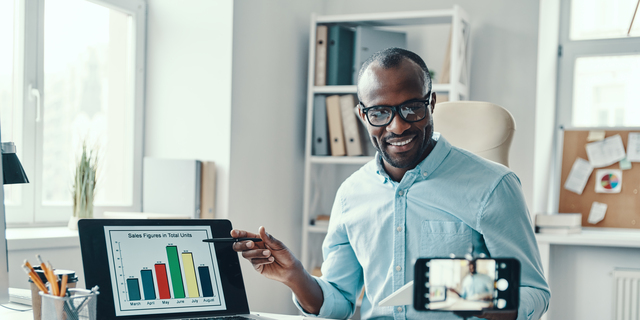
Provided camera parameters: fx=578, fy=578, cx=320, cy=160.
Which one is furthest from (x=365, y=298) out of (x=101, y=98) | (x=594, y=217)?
(x=594, y=217)

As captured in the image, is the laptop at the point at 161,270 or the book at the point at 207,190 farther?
the book at the point at 207,190

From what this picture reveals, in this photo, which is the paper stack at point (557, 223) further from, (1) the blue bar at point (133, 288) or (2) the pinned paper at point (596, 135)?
(1) the blue bar at point (133, 288)

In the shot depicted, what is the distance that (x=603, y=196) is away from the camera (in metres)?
2.84

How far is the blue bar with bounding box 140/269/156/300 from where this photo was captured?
102 centimetres

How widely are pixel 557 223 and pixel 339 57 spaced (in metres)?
1.25

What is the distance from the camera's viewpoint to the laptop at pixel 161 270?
100cm

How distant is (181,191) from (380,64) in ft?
4.10

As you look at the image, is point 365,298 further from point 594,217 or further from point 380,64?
point 594,217

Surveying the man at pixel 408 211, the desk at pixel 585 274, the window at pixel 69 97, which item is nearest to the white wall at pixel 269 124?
the window at pixel 69 97

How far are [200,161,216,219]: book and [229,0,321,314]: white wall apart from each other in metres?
0.09

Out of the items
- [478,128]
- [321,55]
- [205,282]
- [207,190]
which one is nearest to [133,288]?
[205,282]

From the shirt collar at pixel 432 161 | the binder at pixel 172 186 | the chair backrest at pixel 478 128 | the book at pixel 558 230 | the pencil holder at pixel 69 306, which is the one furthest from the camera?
the book at pixel 558 230

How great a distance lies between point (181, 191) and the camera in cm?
227

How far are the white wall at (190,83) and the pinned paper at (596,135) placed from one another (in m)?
1.81
